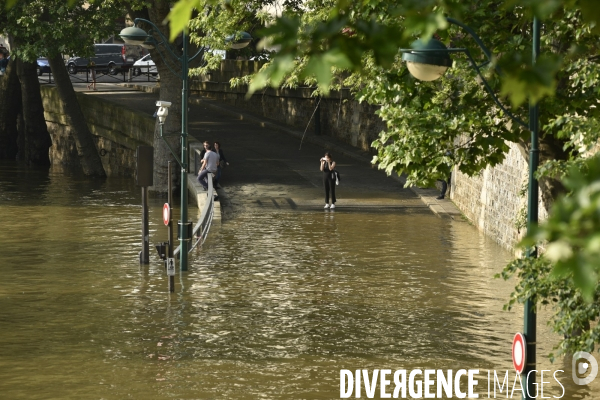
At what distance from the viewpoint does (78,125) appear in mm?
39188

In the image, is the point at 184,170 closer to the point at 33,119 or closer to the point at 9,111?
the point at 33,119

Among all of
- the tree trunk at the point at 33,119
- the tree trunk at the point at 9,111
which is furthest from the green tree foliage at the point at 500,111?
the tree trunk at the point at 9,111

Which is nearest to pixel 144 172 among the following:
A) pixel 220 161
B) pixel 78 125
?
pixel 220 161

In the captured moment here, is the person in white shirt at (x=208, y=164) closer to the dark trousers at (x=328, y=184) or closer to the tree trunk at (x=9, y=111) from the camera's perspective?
the dark trousers at (x=328, y=184)

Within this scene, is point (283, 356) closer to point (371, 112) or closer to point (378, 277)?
point (378, 277)

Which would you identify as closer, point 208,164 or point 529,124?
point 529,124

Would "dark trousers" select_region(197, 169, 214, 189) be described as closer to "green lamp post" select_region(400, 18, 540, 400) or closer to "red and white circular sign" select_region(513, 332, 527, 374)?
"green lamp post" select_region(400, 18, 540, 400)

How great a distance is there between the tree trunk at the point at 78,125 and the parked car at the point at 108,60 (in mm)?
19895

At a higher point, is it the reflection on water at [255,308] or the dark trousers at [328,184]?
the dark trousers at [328,184]

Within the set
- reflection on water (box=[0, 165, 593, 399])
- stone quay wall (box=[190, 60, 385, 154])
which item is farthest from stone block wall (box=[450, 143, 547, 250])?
stone quay wall (box=[190, 60, 385, 154])

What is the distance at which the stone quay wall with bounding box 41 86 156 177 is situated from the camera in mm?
36831

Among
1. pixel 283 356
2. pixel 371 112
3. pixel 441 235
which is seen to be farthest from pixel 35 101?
pixel 283 356

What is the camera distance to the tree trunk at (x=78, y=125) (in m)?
38.9

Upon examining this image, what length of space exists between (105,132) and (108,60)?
69.0 ft
